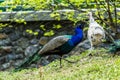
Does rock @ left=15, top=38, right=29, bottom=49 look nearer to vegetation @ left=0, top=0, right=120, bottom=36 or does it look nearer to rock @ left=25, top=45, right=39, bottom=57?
rock @ left=25, top=45, right=39, bottom=57

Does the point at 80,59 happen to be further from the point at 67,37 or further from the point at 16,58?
the point at 16,58

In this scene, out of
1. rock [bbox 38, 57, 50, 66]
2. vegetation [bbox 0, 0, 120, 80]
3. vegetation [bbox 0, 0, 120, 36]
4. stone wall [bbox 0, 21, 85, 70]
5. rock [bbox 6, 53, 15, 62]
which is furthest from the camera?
rock [bbox 6, 53, 15, 62]

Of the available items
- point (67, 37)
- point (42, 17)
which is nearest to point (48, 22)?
point (42, 17)

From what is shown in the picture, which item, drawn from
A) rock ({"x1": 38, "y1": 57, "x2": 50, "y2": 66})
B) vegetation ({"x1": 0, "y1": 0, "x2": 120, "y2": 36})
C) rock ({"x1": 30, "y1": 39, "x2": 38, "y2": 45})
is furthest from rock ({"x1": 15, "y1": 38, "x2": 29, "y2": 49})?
vegetation ({"x1": 0, "y1": 0, "x2": 120, "y2": 36})

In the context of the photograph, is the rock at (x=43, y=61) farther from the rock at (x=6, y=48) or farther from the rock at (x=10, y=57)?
the rock at (x=6, y=48)

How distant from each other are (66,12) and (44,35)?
3.57 feet

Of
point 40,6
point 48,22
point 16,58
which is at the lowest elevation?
point 16,58

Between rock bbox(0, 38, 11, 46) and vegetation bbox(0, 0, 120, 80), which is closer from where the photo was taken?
vegetation bbox(0, 0, 120, 80)

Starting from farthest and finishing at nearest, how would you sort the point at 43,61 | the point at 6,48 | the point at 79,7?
the point at 6,48 → the point at 43,61 → the point at 79,7

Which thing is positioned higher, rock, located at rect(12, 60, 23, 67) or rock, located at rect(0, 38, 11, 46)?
rock, located at rect(0, 38, 11, 46)

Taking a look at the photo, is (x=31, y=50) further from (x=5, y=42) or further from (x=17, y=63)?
(x=5, y=42)

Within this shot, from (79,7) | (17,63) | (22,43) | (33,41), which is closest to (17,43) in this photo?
(22,43)

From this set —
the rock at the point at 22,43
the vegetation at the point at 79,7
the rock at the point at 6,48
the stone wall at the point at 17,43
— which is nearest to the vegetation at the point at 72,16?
the vegetation at the point at 79,7

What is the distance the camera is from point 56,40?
340 inches
